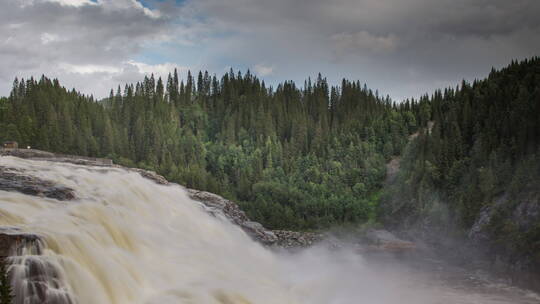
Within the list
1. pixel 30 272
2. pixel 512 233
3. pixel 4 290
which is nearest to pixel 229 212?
pixel 512 233

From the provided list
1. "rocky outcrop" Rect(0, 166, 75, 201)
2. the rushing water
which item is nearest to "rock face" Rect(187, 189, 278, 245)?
the rushing water

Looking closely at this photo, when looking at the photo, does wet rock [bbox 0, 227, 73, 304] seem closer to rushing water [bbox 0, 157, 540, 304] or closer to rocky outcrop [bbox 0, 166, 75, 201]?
rushing water [bbox 0, 157, 540, 304]

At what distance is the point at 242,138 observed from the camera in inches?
5340

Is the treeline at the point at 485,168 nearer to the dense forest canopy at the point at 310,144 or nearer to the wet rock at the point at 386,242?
the dense forest canopy at the point at 310,144

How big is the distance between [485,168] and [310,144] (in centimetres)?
6220

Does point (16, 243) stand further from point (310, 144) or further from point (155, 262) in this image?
point (310, 144)

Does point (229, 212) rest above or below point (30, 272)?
below

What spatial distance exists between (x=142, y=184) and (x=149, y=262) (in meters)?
18.4

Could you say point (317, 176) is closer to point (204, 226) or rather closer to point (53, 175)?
point (204, 226)

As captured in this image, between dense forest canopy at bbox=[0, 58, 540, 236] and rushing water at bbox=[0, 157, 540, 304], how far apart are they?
1217 inches

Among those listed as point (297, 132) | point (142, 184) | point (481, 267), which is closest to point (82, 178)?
point (142, 184)

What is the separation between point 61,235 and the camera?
22625 millimetres

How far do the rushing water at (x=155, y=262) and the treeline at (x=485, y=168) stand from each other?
16.8 m

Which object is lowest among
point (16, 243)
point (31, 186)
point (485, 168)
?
point (16, 243)
